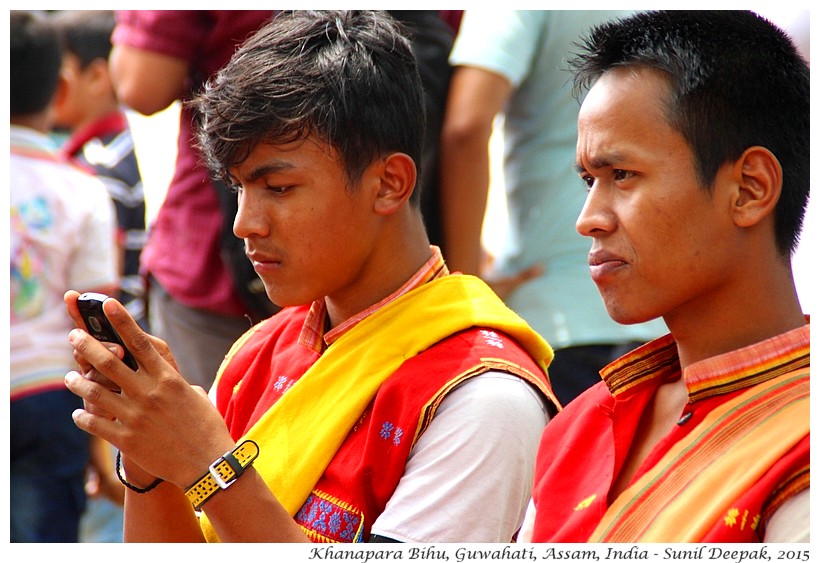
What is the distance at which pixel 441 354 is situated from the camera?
2148mm

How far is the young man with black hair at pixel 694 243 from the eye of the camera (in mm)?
1729

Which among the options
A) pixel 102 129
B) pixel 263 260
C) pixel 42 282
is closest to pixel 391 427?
pixel 263 260

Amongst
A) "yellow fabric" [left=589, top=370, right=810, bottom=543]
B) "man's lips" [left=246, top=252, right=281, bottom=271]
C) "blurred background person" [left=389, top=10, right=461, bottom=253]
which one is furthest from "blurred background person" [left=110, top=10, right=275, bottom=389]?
"yellow fabric" [left=589, top=370, right=810, bottom=543]

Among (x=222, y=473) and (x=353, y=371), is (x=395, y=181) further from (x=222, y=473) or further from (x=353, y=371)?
(x=222, y=473)

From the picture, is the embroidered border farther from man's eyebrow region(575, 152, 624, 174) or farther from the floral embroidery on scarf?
man's eyebrow region(575, 152, 624, 174)

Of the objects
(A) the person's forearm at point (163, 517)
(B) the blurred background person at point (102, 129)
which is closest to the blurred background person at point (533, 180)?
(A) the person's forearm at point (163, 517)

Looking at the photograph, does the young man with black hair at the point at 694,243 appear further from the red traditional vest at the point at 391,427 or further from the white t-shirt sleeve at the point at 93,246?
the white t-shirt sleeve at the point at 93,246

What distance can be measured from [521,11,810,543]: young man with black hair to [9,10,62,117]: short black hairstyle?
2393 millimetres

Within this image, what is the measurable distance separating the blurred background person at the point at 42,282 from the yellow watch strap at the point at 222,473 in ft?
5.84

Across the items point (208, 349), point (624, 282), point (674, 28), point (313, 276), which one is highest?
point (674, 28)

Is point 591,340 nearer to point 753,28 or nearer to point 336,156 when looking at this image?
point 336,156

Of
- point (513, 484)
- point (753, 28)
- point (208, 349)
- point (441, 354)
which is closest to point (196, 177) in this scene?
point (208, 349)

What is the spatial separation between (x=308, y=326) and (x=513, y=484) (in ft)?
1.95

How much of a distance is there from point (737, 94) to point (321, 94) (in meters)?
0.80
